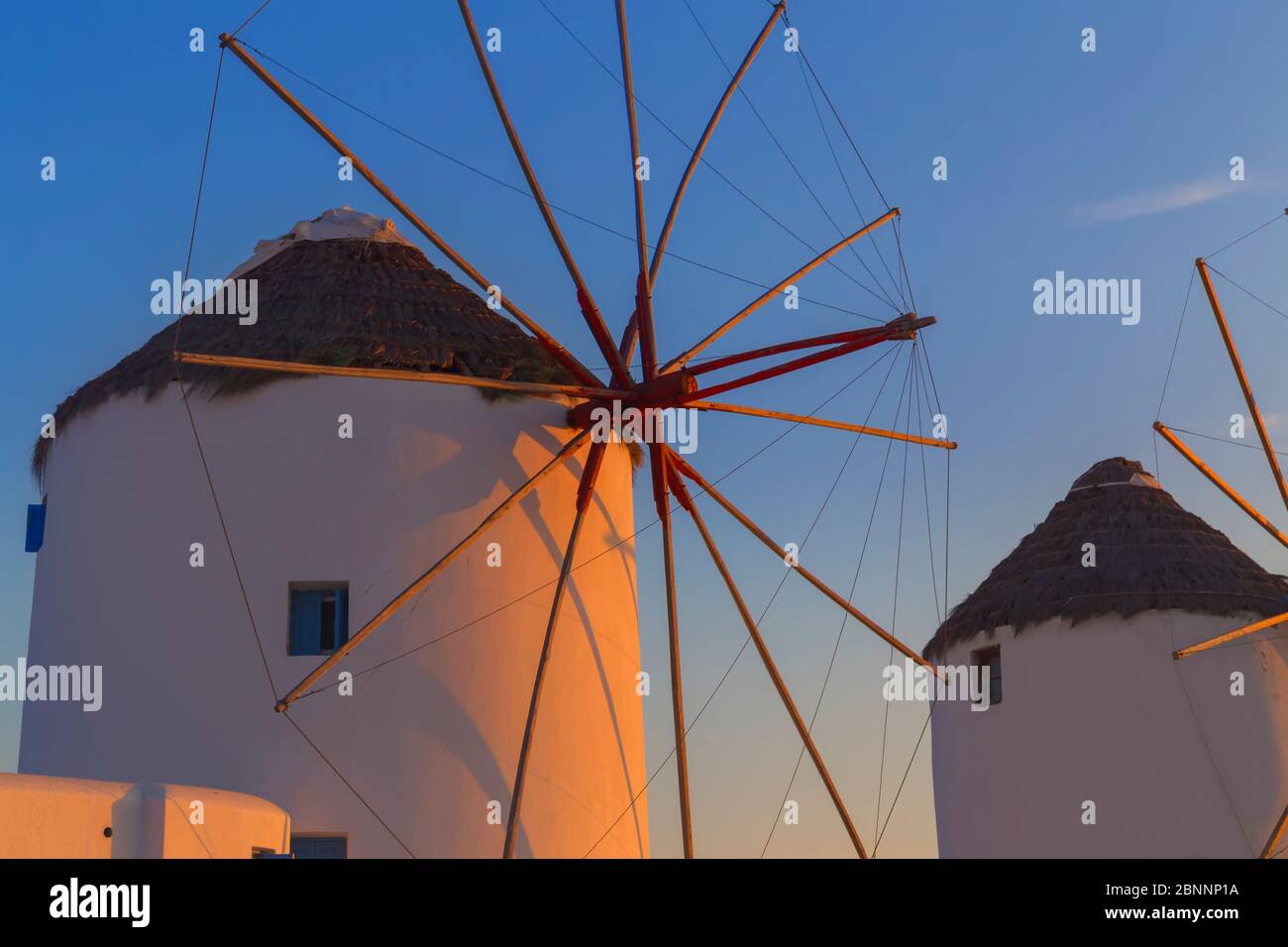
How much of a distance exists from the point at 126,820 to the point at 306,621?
344cm

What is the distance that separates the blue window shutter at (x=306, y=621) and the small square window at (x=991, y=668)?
27.7ft

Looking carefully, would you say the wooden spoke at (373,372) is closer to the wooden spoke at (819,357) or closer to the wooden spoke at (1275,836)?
the wooden spoke at (819,357)

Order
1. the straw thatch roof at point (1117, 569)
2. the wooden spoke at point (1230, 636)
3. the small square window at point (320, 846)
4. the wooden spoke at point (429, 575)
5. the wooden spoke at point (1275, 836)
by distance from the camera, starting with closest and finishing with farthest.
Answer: the wooden spoke at point (429, 575) → the small square window at point (320, 846) → the wooden spoke at point (1275, 836) → the wooden spoke at point (1230, 636) → the straw thatch roof at point (1117, 569)

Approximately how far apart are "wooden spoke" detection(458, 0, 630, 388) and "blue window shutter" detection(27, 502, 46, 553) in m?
4.93

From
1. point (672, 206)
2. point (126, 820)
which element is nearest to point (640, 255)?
point (672, 206)

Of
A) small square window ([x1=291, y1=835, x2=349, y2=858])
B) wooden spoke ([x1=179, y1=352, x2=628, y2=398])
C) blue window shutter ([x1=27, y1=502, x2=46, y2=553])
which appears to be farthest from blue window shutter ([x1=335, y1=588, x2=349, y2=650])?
blue window shutter ([x1=27, y1=502, x2=46, y2=553])

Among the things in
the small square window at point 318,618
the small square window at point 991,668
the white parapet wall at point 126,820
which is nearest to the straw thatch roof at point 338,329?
the small square window at point 318,618

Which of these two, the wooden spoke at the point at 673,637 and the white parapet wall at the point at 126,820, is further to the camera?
the wooden spoke at the point at 673,637

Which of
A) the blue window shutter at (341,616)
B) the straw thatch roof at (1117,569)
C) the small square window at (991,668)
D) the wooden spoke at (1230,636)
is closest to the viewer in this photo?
the blue window shutter at (341,616)

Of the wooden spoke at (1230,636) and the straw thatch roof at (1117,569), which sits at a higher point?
the straw thatch roof at (1117,569)

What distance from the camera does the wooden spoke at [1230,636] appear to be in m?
17.9

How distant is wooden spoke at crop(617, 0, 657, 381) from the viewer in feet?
47.3

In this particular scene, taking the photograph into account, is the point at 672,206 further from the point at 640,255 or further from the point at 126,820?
the point at 126,820

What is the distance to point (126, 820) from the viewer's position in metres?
10.7
